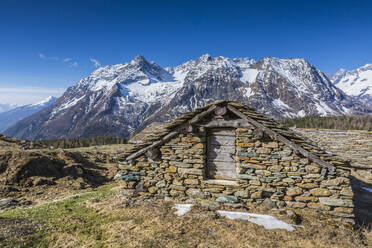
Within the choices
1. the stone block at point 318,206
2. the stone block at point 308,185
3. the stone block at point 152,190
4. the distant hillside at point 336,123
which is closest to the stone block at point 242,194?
the stone block at point 308,185

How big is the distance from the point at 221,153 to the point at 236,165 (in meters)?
0.87

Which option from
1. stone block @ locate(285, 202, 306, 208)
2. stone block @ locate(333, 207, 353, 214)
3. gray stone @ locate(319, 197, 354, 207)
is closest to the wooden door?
stone block @ locate(285, 202, 306, 208)

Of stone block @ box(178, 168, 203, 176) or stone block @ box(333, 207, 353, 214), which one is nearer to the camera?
stone block @ box(333, 207, 353, 214)

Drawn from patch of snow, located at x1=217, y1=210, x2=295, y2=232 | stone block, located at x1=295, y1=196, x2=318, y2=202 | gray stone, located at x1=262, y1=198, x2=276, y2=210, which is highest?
stone block, located at x1=295, y1=196, x2=318, y2=202

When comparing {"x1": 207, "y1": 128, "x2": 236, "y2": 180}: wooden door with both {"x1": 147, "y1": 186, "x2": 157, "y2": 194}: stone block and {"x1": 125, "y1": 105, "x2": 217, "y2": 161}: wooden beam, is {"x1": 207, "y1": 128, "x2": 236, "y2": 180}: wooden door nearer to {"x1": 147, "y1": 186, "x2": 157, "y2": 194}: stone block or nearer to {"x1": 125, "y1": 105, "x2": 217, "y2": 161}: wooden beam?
{"x1": 125, "y1": 105, "x2": 217, "y2": 161}: wooden beam

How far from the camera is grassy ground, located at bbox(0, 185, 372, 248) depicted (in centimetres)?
628

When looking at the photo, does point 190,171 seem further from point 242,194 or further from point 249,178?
point 249,178

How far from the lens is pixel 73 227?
24.7 feet

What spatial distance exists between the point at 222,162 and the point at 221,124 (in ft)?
5.97

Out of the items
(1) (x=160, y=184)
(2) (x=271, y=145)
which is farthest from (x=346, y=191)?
(1) (x=160, y=184)

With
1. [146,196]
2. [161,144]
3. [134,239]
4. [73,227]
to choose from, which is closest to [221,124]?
[161,144]

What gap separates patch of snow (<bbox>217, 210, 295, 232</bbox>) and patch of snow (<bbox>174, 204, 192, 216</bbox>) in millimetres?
1310

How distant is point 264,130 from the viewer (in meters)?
8.30

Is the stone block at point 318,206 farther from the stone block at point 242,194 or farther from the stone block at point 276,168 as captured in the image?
the stone block at point 242,194
